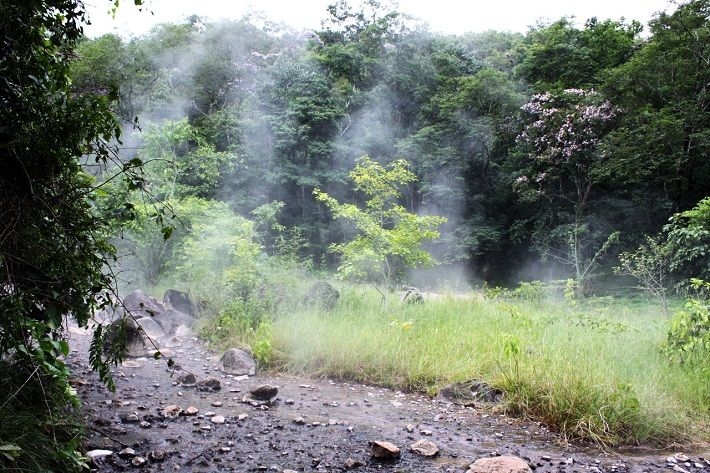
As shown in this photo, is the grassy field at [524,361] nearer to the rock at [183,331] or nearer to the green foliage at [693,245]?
the rock at [183,331]

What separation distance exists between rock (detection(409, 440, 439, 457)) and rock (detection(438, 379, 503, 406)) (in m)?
0.92

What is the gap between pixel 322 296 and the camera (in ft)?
20.6

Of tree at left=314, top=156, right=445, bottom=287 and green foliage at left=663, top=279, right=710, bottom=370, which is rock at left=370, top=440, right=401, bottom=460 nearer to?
green foliage at left=663, top=279, right=710, bottom=370

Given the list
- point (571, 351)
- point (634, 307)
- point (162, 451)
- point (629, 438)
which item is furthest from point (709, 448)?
point (634, 307)

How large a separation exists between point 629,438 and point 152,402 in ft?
10.8

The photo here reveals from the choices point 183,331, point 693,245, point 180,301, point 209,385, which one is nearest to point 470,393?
point 209,385

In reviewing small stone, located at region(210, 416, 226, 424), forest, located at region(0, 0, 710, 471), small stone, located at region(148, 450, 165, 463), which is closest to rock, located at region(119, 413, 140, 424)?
small stone, located at region(210, 416, 226, 424)

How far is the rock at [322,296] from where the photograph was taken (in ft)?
20.1

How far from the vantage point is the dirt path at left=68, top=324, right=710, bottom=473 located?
2.65 metres

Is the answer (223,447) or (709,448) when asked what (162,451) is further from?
(709,448)

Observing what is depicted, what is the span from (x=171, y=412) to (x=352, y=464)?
139 centimetres

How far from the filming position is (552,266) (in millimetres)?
Result: 12172

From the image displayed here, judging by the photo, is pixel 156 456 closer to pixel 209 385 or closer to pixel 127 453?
pixel 127 453

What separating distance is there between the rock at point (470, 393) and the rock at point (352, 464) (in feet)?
4.38
